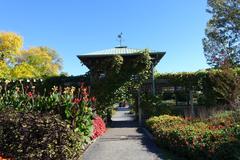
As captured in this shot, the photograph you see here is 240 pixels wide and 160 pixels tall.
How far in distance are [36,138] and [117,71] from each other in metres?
12.5

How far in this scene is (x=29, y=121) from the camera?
9.13 meters

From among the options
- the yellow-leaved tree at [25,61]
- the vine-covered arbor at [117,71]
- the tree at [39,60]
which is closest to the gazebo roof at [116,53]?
the vine-covered arbor at [117,71]

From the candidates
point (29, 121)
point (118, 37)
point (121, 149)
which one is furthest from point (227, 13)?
point (29, 121)

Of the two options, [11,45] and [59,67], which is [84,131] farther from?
[59,67]

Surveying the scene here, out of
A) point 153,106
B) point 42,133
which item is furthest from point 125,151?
point 153,106

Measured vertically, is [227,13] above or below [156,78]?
above

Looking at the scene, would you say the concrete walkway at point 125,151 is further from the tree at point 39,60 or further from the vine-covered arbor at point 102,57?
the tree at point 39,60

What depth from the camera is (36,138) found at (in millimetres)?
9062

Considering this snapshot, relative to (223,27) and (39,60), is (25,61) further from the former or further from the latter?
(223,27)

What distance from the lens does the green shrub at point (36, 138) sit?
8.95m

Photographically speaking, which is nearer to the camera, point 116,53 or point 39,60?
point 116,53

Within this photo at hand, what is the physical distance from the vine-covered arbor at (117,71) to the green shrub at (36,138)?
11.8 m

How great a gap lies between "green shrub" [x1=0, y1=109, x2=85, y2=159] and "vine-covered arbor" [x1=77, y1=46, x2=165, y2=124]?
11.8 metres

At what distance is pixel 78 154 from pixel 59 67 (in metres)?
66.3
